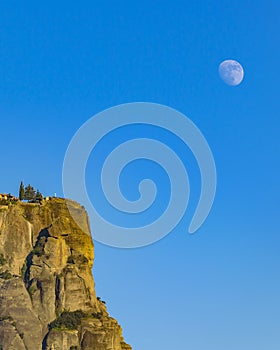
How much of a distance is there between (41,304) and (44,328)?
19.2 feet

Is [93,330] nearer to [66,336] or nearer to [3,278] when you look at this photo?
[66,336]

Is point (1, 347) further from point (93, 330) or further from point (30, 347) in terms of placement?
point (93, 330)

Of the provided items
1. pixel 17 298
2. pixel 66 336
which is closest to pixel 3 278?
pixel 17 298

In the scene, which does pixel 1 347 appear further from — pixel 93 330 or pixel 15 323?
pixel 93 330

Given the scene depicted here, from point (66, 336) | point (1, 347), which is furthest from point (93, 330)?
point (1, 347)

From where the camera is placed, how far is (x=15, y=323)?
635ft

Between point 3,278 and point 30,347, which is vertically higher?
point 3,278

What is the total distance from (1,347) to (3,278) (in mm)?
16267

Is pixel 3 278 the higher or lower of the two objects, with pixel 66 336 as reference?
higher

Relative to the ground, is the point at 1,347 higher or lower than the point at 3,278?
lower

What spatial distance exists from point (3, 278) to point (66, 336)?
19.1m

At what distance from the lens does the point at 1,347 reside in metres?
190

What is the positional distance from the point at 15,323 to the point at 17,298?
5.90 metres

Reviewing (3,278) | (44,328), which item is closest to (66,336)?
(44,328)
